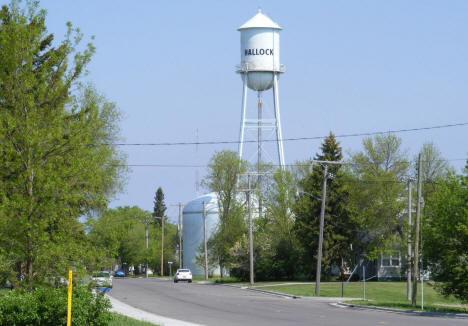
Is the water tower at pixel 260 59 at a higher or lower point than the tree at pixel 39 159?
higher

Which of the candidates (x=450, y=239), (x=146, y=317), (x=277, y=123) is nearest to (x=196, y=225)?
(x=277, y=123)

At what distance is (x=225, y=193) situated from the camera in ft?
259

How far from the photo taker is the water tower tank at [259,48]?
66812 millimetres

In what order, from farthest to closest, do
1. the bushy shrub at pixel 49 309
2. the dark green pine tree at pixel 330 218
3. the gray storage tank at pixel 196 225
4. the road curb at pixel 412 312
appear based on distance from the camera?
1. the gray storage tank at pixel 196 225
2. the dark green pine tree at pixel 330 218
3. the road curb at pixel 412 312
4. the bushy shrub at pixel 49 309

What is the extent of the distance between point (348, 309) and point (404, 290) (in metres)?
18.6

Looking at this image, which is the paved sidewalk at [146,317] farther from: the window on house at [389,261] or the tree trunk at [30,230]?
the window on house at [389,261]

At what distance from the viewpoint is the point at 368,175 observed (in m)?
66.2

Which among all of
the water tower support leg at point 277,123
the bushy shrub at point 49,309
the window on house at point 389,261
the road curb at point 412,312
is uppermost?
the water tower support leg at point 277,123

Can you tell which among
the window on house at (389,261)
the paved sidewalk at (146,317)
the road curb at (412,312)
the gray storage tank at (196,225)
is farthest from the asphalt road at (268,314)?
the gray storage tank at (196,225)

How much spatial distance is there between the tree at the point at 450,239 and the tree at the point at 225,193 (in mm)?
39230

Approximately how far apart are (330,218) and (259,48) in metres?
15.4

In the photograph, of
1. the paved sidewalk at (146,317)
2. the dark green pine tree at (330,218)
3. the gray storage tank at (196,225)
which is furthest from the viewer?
the gray storage tank at (196,225)

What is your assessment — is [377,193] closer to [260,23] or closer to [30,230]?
[260,23]

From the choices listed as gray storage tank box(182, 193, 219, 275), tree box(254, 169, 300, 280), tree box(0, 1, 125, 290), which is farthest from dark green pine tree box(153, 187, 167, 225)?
tree box(0, 1, 125, 290)
